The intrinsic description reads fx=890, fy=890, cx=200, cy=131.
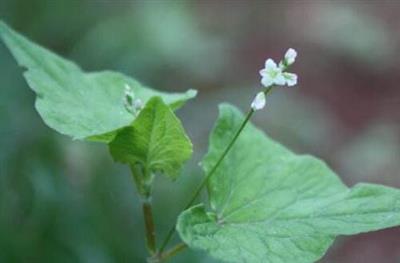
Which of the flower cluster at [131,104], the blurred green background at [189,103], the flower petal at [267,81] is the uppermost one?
the flower petal at [267,81]

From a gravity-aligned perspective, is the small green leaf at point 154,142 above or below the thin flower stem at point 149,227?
above

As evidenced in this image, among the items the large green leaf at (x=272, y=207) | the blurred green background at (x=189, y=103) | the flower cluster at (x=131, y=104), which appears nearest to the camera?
the large green leaf at (x=272, y=207)

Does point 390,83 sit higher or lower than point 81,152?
higher

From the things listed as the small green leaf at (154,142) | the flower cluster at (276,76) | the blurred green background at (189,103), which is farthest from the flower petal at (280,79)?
the blurred green background at (189,103)

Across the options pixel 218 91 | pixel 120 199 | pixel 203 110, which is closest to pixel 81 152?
pixel 120 199

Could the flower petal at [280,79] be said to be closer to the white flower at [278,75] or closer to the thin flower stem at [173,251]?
the white flower at [278,75]


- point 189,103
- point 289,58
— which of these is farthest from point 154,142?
point 189,103

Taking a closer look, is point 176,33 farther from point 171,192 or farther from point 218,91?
point 171,192
